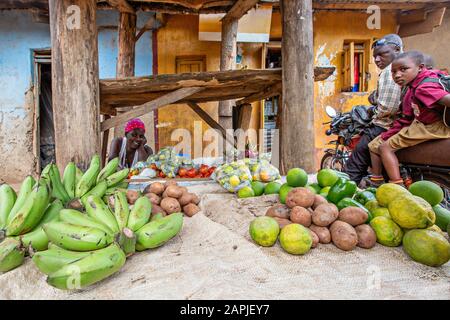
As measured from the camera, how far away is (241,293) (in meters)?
1.21

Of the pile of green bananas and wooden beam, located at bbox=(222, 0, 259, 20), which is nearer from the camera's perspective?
the pile of green bananas

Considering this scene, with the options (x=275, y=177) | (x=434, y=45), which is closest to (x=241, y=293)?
(x=275, y=177)

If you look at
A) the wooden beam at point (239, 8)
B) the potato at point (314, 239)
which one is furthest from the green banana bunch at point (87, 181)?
the wooden beam at point (239, 8)

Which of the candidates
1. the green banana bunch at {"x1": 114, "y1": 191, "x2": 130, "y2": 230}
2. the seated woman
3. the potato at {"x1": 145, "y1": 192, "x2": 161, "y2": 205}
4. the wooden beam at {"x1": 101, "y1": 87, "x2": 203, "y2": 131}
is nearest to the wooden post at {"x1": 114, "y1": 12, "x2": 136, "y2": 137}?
the seated woman

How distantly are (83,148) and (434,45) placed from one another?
8.37 metres

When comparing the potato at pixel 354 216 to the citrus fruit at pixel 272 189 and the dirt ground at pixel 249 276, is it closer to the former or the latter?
the dirt ground at pixel 249 276

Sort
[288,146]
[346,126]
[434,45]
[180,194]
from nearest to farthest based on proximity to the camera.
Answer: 1. [180,194]
2. [288,146]
3. [346,126]
4. [434,45]

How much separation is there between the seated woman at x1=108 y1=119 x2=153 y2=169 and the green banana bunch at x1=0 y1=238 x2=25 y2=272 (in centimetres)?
353

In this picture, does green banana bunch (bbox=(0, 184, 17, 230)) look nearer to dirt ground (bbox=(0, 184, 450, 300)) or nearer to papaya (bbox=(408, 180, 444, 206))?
dirt ground (bbox=(0, 184, 450, 300))

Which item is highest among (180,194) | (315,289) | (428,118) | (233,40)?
(233,40)

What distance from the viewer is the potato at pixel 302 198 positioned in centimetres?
169

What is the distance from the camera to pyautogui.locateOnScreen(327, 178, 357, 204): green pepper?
5.82ft
